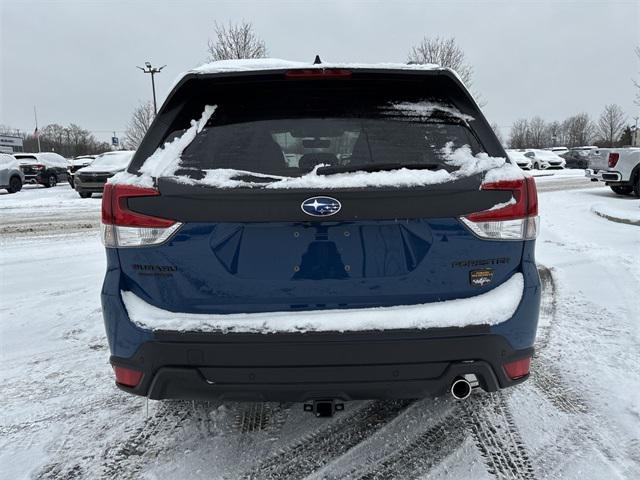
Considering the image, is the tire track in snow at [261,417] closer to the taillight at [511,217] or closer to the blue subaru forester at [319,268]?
the blue subaru forester at [319,268]

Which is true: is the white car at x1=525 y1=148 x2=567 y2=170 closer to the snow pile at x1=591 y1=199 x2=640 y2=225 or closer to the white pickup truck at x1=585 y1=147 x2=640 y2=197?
the white pickup truck at x1=585 y1=147 x2=640 y2=197

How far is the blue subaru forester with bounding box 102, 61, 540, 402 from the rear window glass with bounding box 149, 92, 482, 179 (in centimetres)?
1

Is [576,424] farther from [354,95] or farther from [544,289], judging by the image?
[544,289]

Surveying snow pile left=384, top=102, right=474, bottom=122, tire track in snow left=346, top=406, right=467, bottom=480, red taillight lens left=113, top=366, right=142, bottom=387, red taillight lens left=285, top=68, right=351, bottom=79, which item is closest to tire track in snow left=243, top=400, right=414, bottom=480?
tire track in snow left=346, top=406, right=467, bottom=480

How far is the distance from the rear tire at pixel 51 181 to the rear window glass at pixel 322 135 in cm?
2583

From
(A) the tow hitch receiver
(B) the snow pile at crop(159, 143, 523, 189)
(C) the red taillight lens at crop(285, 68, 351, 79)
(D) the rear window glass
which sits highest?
(C) the red taillight lens at crop(285, 68, 351, 79)

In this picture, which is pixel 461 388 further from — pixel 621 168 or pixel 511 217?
pixel 621 168

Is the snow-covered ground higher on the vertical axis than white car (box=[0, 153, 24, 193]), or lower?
lower

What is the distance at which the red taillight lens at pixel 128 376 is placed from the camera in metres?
2.13

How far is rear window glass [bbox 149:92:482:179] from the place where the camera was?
2.13m

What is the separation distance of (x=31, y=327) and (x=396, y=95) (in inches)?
156

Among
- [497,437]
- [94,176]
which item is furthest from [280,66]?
[94,176]

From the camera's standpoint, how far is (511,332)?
2117 mm

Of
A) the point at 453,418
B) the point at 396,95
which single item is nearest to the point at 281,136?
the point at 396,95
